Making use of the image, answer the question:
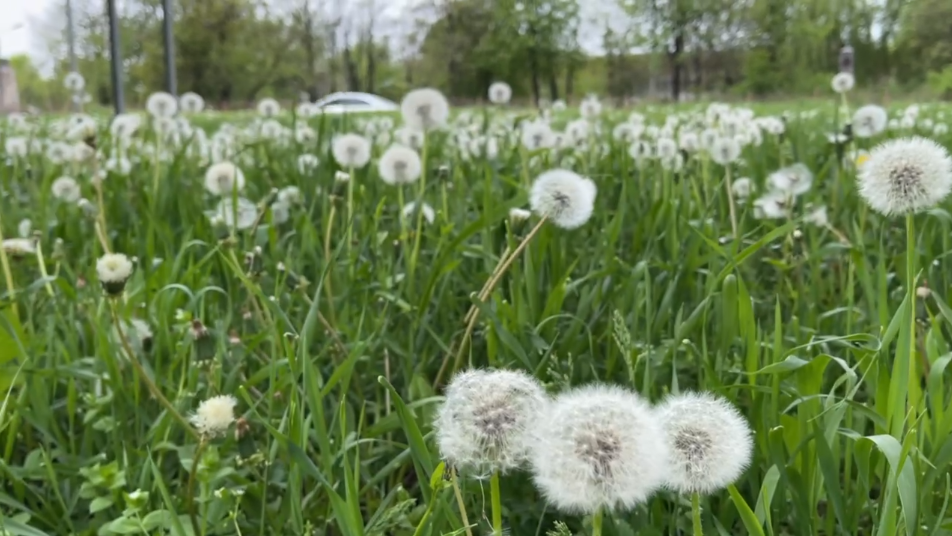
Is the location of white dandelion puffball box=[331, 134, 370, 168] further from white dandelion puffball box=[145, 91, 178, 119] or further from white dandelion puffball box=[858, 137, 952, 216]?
white dandelion puffball box=[145, 91, 178, 119]

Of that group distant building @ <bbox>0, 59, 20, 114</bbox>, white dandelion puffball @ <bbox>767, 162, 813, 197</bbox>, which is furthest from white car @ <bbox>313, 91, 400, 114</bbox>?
distant building @ <bbox>0, 59, 20, 114</bbox>

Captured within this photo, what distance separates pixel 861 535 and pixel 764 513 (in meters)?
0.28

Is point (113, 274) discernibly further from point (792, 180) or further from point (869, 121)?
point (869, 121)

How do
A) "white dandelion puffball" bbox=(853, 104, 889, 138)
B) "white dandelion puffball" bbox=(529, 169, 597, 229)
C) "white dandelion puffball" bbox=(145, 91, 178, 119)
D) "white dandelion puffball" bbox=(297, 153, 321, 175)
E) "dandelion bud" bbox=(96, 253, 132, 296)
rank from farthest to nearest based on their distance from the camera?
"white dandelion puffball" bbox=(145, 91, 178, 119) → "white dandelion puffball" bbox=(853, 104, 889, 138) → "white dandelion puffball" bbox=(297, 153, 321, 175) → "white dandelion puffball" bbox=(529, 169, 597, 229) → "dandelion bud" bbox=(96, 253, 132, 296)

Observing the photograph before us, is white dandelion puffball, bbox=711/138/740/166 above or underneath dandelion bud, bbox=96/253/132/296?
above

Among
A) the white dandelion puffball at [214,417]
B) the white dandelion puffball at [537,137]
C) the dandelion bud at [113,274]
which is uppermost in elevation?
the white dandelion puffball at [537,137]

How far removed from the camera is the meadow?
704 millimetres

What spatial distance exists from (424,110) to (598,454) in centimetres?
131

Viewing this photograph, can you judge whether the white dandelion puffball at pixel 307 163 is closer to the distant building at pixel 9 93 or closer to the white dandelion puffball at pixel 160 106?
the white dandelion puffball at pixel 160 106

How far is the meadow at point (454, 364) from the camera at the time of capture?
70 centimetres

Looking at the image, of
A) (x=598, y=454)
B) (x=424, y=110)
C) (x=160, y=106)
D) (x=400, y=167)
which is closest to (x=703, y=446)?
(x=598, y=454)

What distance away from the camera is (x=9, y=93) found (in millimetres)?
6852

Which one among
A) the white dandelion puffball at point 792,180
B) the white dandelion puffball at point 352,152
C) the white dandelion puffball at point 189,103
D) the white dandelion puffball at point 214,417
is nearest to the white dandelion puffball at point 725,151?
the white dandelion puffball at point 792,180

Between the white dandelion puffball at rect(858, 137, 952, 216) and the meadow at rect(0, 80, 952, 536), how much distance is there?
0.12 ft
